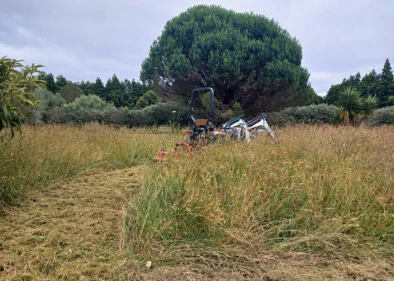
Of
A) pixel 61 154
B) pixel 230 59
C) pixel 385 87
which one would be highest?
pixel 385 87

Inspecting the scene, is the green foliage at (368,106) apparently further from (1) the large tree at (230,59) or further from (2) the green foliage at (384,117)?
(1) the large tree at (230,59)

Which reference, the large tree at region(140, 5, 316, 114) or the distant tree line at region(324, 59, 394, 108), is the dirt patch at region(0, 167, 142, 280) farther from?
the distant tree line at region(324, 59, 394, 108)

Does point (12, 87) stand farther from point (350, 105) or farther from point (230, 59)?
point (350, 105)

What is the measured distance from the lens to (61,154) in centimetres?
373

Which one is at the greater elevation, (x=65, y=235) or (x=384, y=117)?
(x=384, y=117)

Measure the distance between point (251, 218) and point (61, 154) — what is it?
2972 mm

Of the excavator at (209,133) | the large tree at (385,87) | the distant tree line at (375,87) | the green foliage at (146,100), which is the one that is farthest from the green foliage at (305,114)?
the green foliage at (146,100)

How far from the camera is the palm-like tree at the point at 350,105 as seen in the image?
1107cm

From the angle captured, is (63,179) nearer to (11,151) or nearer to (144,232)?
(11,151)

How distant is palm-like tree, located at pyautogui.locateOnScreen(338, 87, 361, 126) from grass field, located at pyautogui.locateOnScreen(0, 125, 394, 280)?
9.19 metres

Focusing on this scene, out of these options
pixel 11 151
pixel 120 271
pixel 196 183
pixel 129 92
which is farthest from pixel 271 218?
pixel 129 92

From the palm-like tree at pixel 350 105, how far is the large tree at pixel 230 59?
240 centimetres

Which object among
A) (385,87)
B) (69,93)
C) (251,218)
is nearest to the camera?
(251,218)

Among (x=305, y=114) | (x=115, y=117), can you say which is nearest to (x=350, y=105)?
(x=305, y=114)
